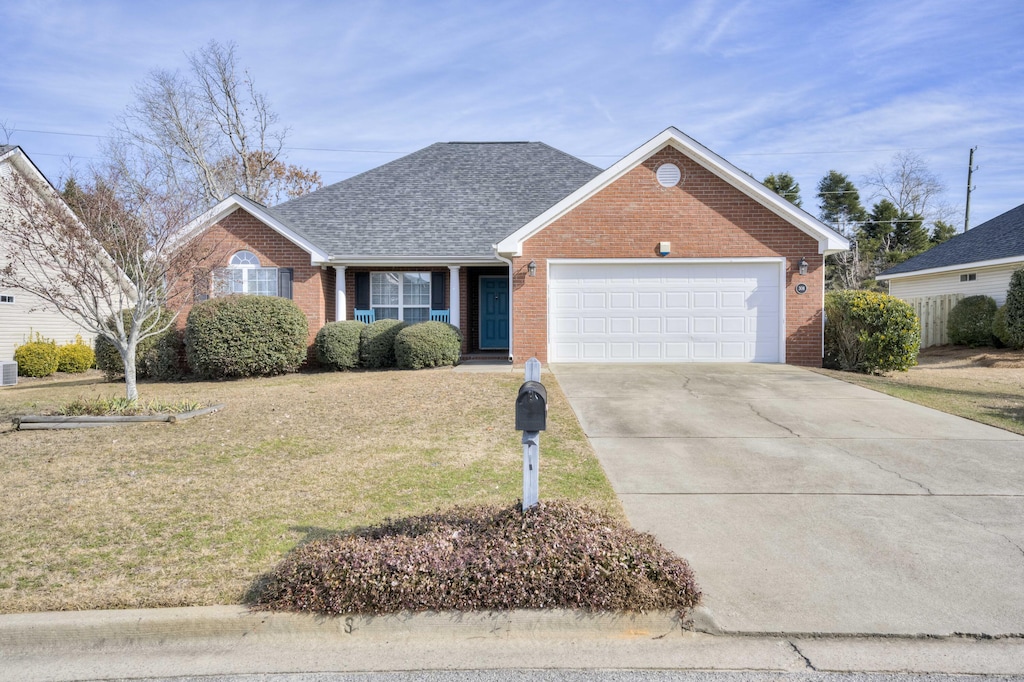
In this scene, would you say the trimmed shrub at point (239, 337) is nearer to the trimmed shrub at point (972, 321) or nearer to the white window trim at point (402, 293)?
the white window trim at point (402, 293)

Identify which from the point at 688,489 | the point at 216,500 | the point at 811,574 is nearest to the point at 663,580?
the point at 811,574

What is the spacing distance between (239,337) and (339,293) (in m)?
3.76

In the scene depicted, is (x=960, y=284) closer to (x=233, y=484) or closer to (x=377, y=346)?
(x=377, y=346)

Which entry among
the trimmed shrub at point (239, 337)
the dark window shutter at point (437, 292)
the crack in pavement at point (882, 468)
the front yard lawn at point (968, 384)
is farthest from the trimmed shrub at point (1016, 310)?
the trimmed shrub at point (239, 337)

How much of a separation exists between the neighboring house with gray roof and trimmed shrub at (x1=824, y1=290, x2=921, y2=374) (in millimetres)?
8547

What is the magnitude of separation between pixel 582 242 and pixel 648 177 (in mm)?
2079

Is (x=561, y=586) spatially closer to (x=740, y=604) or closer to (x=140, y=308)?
(x=740, y=604)

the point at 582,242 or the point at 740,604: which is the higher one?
the point at 582,242

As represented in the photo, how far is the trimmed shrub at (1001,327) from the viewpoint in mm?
18953

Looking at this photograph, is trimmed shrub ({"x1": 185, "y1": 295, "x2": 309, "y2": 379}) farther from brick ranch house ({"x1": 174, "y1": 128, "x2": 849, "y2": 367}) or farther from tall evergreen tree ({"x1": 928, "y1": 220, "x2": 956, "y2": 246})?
tall evergreen tree ({"x1": 928, "y1": 220, "x2": 956, "y2": 246})

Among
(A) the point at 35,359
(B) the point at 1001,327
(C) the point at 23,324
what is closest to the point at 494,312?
(A) the point at 35,359

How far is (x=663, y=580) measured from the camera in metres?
4.18

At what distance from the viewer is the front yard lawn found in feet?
33.8

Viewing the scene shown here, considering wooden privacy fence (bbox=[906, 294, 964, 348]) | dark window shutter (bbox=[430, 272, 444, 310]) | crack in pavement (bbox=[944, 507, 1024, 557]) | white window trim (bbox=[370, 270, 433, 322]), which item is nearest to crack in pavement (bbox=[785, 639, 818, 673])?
crack in pavement (bbox=[944, 507, 1024, 557])
